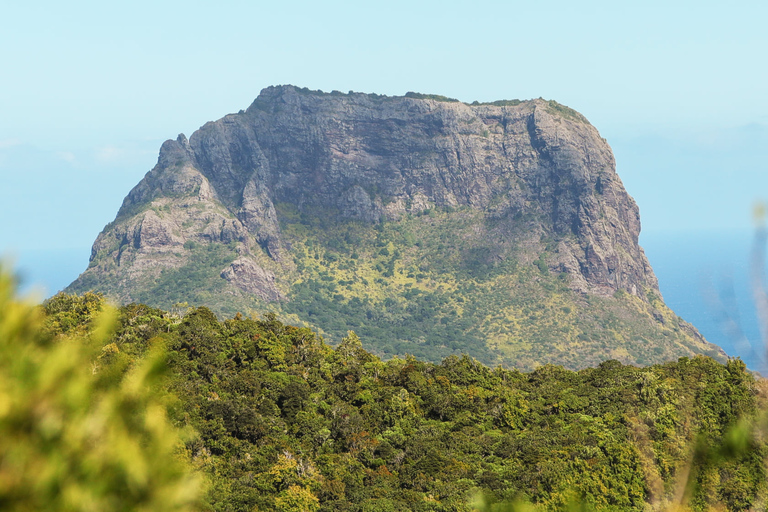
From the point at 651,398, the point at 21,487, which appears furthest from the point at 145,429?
the point at 651,398

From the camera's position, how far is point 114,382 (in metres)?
7.75

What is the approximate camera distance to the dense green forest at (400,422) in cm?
4731

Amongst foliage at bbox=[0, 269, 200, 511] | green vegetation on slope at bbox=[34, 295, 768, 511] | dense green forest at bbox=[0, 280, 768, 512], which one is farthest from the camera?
green vegetation on slope at bbox=[34, 295, 768, 511]

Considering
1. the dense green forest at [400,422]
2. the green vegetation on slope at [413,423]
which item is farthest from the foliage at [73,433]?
the green vegetation on slope at [413,423]

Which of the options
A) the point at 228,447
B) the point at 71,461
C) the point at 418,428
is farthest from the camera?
the point at 418,428

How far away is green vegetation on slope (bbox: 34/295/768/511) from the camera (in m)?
50.5

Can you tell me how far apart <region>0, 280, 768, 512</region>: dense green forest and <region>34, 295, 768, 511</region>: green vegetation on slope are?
0.19 meters

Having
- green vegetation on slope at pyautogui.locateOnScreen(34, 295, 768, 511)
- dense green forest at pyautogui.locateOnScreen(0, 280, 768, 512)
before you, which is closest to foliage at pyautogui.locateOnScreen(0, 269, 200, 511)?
dense green forest at pyautogui.locateOnScreen(0, 280, 768, 512)

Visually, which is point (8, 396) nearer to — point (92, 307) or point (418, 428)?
point (418, 428)

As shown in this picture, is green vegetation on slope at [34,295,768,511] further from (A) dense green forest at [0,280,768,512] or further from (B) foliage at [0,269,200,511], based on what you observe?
(B) foliage at [0,269,200,511]

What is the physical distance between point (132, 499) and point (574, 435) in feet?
204

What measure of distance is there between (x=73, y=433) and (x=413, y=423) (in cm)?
6608

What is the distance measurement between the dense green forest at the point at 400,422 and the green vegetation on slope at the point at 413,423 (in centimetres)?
19

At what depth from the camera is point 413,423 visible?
7081 centimetres
